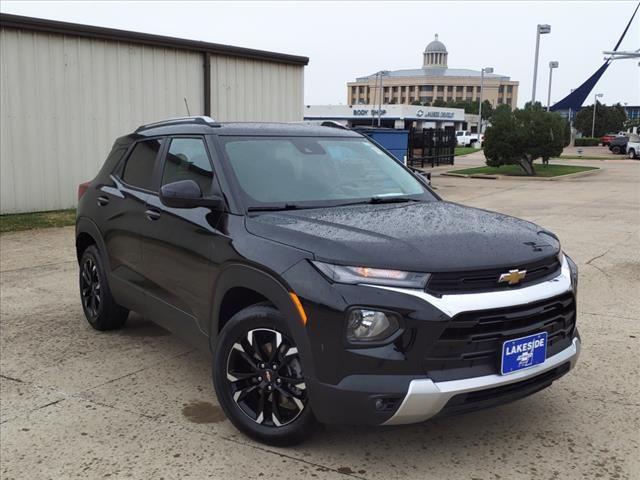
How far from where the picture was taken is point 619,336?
5484 millimetres

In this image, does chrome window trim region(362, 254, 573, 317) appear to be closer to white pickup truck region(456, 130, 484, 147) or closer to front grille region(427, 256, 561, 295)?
front grille region(427, 256, 561, 295)

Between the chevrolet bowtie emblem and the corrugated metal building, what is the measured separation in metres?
9.46

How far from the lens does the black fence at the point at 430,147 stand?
96.6ft

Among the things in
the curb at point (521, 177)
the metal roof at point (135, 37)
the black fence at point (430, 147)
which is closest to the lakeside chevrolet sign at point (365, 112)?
the black fence at point (430, 147)

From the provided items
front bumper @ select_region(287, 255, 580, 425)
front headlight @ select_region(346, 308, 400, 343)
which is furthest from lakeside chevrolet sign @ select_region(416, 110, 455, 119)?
front headlight @ select_region(346, 308, 400, 343)

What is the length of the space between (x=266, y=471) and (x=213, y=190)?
5.60 ft

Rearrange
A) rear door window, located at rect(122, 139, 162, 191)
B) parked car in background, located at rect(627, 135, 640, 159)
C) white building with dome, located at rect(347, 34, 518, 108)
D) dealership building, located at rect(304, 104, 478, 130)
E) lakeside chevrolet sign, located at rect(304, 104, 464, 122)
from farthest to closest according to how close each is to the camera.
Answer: white building with dome, located at rect(347, 34, 518, 108), lakeside chevrolet sign, located at rect(304, 104, 464, 122), dealership building, located at rect(304, 104, 478, 130), parked car in background, located at rect(627, 135, 640, 159), rear door window, located at rect(122, 139, 162, 191)

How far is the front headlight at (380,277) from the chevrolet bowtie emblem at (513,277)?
1.31 feet

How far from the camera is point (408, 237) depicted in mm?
3316

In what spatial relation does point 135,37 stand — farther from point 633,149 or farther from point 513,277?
point 633,149

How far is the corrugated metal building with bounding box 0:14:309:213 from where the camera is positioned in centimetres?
1266

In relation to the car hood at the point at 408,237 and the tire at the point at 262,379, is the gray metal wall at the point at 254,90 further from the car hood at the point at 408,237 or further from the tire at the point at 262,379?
the tire at the point at 262,379

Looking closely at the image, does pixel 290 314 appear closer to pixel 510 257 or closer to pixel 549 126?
pixel 510 257

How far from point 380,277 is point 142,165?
2.77 m
